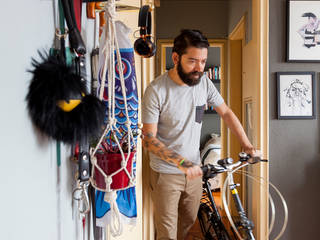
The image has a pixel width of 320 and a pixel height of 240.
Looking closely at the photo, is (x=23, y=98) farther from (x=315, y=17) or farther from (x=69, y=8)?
(x=315, y=17)

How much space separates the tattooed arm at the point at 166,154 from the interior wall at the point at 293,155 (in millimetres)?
1037

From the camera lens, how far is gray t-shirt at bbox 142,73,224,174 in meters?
1.50

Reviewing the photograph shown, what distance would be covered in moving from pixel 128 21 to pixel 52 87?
119 centimetres

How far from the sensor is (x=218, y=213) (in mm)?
2113

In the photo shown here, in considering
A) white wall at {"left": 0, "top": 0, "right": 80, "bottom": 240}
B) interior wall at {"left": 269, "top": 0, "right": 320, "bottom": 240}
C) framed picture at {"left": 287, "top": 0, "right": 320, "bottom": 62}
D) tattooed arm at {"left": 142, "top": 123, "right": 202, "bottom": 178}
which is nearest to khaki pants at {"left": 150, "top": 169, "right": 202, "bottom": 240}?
tattooed arm at {"left": 142, "top": 123, "right": 202, "bottom": 178}

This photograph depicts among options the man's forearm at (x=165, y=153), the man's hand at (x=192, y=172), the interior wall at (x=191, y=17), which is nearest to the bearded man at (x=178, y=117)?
the man's forearm at (x=165, y=153)

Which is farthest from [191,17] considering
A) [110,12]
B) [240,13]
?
[110,12]

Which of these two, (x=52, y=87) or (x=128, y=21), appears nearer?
(x=52, y=87)

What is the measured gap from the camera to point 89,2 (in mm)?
779

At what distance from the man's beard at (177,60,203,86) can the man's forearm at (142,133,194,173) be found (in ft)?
1.27

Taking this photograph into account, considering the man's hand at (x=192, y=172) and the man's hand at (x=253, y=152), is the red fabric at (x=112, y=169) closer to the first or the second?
the man's hand at (x=192, y=172)

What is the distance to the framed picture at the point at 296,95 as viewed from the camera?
6.33ft

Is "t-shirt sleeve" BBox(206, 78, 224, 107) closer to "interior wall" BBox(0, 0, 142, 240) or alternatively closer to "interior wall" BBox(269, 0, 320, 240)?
"interior wall" BBox(269, 0, 320, 240)

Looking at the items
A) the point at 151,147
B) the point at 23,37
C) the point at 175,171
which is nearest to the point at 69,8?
the point at 23,37
